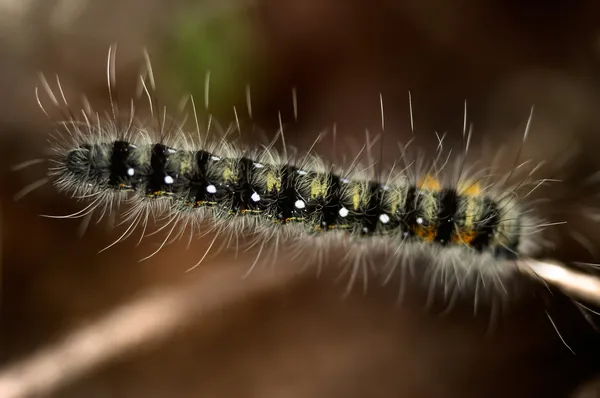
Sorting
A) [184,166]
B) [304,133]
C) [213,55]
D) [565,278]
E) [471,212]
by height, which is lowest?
[565,278]

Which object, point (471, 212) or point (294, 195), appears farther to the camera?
point (471, 212)

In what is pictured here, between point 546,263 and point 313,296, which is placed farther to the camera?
point 313,296

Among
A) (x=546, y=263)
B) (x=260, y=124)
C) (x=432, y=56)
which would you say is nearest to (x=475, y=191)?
(x=546, y=263)

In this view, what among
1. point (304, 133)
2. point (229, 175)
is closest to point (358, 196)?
point (229, 175)

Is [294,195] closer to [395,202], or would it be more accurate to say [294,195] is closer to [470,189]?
[395,202]

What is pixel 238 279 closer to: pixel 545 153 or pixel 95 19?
pixel 95 19

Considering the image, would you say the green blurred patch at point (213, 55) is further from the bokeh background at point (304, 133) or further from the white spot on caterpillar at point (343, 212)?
the white spot on caterpillar at point (343, 212)
